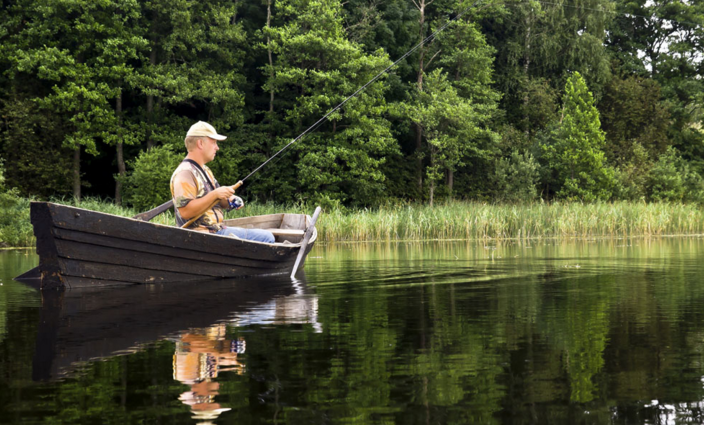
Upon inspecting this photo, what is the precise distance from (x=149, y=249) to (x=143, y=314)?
3.11 m

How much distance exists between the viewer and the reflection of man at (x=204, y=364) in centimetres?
356

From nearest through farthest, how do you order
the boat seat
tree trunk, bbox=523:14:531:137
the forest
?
the boat seat
the forest
tree trunk, bbox=523:14:531:137

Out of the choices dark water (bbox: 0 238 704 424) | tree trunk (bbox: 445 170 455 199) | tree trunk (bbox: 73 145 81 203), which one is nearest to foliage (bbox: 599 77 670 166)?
tree trunk (bbox: 445 170 455 199)

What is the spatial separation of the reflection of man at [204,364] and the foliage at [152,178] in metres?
25.3

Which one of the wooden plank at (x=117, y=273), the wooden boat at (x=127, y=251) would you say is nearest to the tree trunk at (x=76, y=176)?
the wooden boat at (x=127, y=251)

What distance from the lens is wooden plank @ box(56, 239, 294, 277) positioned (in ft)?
31.2

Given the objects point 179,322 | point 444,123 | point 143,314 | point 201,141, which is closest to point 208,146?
point 201,141

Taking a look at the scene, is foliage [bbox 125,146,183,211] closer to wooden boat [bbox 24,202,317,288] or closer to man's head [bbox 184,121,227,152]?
wooden boat [bbox 24,202,317,288]

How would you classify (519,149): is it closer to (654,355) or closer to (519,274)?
(519,274)

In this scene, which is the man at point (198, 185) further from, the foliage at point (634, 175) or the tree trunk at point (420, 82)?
the foliage at point (634, 175)

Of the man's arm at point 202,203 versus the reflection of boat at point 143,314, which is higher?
the man's arm at point 202,203

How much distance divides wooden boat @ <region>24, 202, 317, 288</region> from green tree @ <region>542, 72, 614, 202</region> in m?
29.7

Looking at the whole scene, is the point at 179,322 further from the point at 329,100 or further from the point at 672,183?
the point at 672,183

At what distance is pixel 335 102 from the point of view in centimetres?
3497
